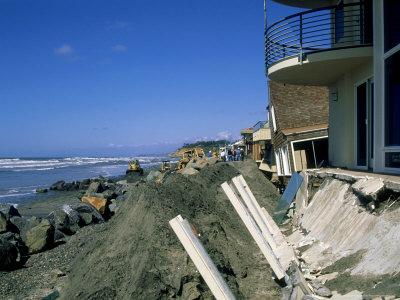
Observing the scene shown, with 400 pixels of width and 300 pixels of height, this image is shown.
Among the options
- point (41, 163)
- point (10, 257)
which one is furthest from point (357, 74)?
point (41, 163)

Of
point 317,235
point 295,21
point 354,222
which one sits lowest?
point 317,235

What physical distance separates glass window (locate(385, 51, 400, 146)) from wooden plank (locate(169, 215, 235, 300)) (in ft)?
18.7

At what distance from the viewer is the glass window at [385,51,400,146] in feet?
25.6

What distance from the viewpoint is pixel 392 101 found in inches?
315

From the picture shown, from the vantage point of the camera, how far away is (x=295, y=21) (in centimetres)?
1007

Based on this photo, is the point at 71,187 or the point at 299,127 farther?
the point at 71,187

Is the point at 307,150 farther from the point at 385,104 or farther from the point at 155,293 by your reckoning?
the point at 155,293

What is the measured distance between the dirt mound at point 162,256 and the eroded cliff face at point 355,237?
1.19 m

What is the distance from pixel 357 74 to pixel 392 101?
2.77 metres

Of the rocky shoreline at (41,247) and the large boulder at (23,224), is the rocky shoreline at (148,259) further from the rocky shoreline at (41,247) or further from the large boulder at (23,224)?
the large boulder at (23,224)

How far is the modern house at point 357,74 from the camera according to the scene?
26.4 feet

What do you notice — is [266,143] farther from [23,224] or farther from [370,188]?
[370,188]

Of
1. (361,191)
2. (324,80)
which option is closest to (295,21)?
(324,80)

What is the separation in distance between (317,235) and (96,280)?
4.64 m
